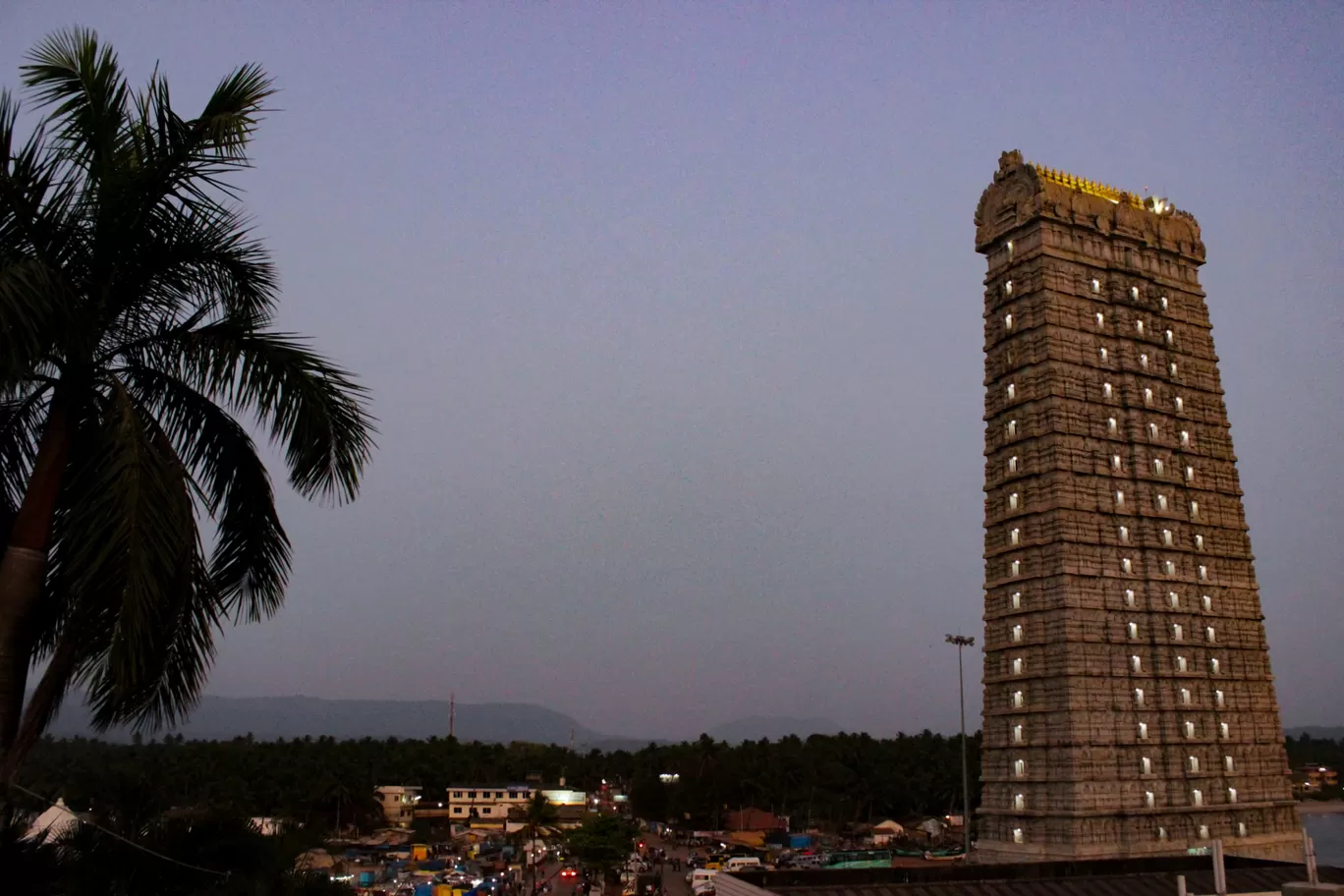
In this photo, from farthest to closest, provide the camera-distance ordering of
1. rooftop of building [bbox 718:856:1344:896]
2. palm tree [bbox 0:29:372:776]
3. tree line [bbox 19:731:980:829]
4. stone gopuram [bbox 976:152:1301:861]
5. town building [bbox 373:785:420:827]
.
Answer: town building [bbox 373:785:420:827]
tree line [bbox 19:731:980:829]
stone gopuram [bbox 976:152:1301:861]
rooftop of building [bbox 718:856:1344:896]
palm tree [bbox 0:29:372:776]

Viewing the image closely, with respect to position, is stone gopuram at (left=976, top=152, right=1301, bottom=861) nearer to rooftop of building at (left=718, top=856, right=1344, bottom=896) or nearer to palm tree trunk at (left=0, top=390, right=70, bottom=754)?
rooftop of building at (left=718, top=856, right=1344, bottom=896)

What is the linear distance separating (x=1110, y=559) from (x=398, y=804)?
99373mm

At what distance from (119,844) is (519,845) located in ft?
306

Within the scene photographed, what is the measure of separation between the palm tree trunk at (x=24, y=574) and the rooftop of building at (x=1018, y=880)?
86.4 ft

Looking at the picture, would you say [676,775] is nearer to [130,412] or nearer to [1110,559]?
[1110,559]

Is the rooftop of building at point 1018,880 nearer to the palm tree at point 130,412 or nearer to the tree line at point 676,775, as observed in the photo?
the palm tree at point 130,412

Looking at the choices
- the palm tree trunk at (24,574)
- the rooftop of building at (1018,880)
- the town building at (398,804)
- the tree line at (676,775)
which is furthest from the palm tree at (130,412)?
the town building at (398,804)

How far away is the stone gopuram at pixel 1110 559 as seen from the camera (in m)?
52.3

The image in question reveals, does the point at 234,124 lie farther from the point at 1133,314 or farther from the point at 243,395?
the point at 1133,314

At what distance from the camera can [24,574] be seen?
786 cm

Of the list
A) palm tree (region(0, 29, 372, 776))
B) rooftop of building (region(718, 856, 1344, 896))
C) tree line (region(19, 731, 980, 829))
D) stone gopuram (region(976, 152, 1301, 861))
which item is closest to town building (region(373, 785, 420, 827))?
tree line (region(19, 731, 980, 829))

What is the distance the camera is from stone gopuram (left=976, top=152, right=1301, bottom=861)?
5231 centimetres

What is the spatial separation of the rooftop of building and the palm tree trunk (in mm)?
26334

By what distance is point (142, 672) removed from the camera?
26.8 ft
